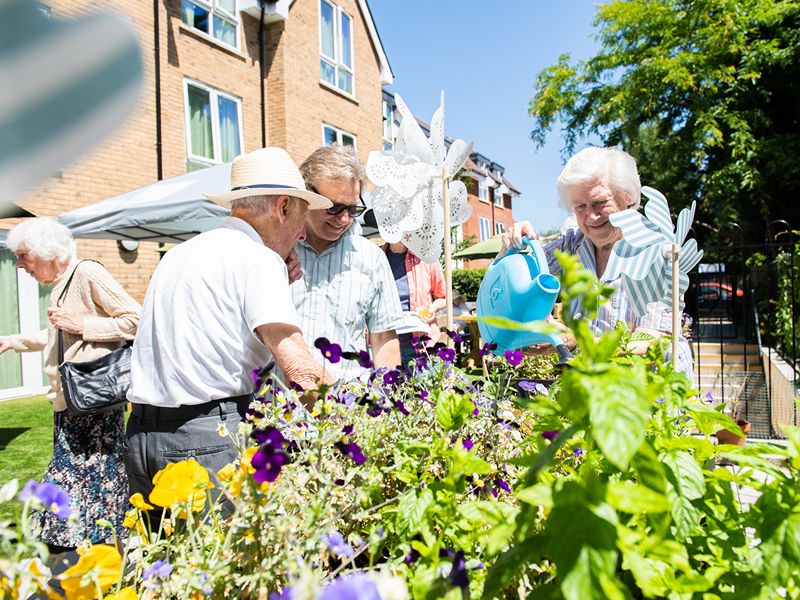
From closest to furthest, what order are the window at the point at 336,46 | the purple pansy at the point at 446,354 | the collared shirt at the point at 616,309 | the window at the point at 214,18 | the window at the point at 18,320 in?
the purple pansy at the point at 446,354, the collared shirt at the point at 616,309, the window at the point at 18,320, the window at the point at 214,18, the window at the point at 336,46

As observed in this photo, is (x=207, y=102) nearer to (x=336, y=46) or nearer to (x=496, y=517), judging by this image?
(x=336, y=46)

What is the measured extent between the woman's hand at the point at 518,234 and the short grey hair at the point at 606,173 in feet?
0.82

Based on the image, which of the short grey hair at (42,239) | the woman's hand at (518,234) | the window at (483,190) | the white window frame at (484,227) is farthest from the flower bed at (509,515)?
the window at (483,190)

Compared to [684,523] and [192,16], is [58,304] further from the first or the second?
[192,16]

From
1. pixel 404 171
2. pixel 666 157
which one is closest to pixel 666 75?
pixel 666 157

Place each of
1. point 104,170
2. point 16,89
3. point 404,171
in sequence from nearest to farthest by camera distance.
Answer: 1. point 404,171
2. point 16,89
3. point 104,170

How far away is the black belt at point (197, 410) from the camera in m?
1.57

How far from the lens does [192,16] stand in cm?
1045

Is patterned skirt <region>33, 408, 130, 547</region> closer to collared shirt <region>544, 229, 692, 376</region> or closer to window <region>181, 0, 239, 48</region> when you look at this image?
collared shirt <region>544, 229, 692, 376</region>

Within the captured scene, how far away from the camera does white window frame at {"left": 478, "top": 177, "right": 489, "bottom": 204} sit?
32438 mm

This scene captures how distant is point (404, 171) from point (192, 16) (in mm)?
10331

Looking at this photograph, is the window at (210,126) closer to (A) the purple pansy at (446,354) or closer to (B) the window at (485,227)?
(A) the purple pansy at (446,354)

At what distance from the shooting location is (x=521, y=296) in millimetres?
1606

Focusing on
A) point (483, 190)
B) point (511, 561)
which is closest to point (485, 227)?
point (483, 190)
